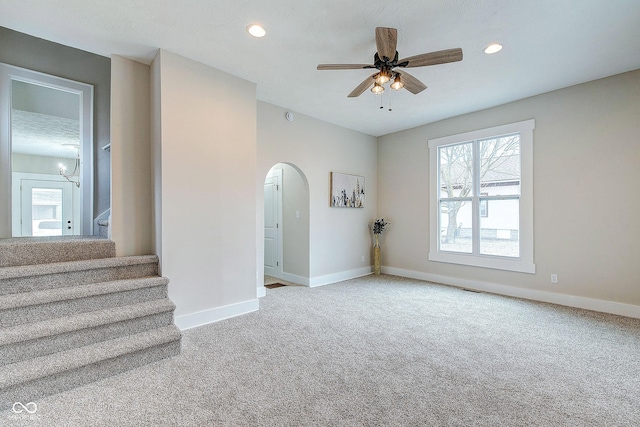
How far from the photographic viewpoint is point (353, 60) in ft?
10.1

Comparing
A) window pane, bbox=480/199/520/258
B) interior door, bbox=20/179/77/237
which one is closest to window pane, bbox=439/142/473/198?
window pane, bbox=480/199/520/258

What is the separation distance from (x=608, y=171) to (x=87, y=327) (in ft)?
18.8

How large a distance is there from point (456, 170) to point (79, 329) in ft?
17.5

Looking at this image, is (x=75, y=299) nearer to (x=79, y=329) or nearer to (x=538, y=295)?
(x=79, y=329)

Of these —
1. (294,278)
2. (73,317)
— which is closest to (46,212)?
(73,317)

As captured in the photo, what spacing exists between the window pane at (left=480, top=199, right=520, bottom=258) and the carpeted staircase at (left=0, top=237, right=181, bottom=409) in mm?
4499

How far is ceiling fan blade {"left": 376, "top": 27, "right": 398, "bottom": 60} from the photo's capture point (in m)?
Result: 2.11

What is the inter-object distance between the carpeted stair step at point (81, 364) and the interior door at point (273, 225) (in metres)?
3.01

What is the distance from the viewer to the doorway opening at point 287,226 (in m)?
4.93

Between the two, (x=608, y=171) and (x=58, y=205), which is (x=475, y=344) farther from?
(x=58, y=205)

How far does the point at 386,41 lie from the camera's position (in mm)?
2209

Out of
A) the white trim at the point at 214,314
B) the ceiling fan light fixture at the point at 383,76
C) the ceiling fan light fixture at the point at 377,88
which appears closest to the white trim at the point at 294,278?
the white trim at the point at 214,314

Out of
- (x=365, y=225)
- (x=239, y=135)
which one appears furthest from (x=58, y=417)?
(x=365, y=225)

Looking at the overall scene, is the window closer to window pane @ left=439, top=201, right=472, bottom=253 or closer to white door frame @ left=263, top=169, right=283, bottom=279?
window pane @ left=439, top=201, right=472, bottom=253
